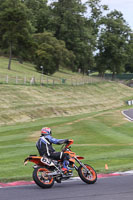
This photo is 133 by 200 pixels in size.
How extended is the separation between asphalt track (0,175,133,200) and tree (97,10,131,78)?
116827 mm

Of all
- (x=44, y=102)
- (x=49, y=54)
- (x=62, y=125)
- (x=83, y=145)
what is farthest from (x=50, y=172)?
(x=49, y=54)

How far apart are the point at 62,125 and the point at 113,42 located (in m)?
92.0

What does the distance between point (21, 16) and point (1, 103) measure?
35546 millimetres

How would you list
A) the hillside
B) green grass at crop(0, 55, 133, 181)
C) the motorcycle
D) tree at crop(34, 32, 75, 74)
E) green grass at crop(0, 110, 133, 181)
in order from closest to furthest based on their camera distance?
the motorcycle < green grass at crop(0, 110, 133, 181) < green grass at crop(0, 55, 133, 181) < the hillside < tree at crop(34, 32, 75, 74)

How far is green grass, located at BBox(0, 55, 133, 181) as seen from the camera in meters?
19.0

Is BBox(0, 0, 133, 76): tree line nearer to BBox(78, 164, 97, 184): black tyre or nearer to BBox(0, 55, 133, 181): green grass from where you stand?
BBox(0, 55, 133, 181): green grass

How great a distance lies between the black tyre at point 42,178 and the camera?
1136 centimetres

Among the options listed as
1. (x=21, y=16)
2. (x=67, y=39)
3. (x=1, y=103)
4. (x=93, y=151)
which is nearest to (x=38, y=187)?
(x=93, y=151)

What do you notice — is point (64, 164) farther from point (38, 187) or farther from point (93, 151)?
point (93, 151)

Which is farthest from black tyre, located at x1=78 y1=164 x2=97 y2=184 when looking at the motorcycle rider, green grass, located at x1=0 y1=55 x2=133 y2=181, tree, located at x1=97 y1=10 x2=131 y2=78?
tree, located at x1=97 y1=10 x2=131 y2=78

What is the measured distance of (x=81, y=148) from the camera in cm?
2414

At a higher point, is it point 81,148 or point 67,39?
point 67,39

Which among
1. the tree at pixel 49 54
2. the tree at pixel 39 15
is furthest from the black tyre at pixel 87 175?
the tree at pixel 39 15

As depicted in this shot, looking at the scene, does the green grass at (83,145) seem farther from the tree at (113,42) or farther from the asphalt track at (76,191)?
the tree at (113,42)
